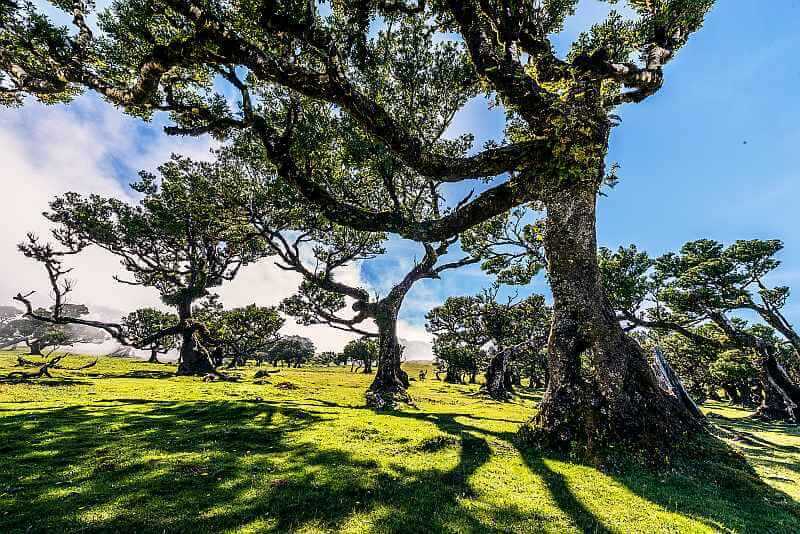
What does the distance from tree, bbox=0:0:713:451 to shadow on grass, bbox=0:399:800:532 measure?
1854mm

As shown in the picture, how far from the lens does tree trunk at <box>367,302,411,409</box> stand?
20.6 meters

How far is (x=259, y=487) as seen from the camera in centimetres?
586

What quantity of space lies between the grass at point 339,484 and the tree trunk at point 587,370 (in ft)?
2.93

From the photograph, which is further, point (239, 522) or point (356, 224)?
point (356, 224)

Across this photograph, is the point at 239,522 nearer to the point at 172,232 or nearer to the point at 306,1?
the point at 306,1

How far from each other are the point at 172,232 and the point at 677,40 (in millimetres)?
39186

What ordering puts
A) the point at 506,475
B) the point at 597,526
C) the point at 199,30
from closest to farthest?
the point at 597,526, the point at 506,475, the point at 199,30

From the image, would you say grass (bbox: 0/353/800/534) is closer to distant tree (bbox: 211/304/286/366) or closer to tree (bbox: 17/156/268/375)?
tree (bbox: 17/156/268/375)

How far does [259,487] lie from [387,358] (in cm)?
1671

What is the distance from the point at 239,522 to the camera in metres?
4.66

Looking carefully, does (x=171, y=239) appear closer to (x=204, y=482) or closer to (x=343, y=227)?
(x=343, y=227)

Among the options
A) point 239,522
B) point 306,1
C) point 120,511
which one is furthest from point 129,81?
point 239,522

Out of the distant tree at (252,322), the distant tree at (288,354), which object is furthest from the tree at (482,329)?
the distant tree at (288,354)

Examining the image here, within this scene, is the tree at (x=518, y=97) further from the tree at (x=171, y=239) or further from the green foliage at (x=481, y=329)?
the green foliage at (x=481, y=329)
